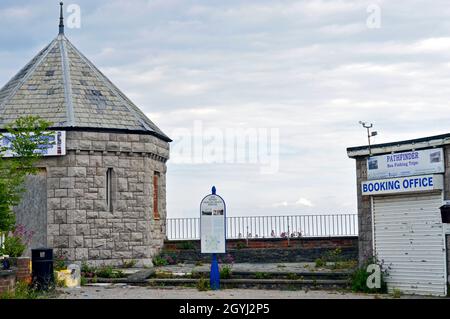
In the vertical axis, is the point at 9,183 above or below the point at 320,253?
above

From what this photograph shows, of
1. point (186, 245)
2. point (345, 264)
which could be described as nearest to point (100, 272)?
point (186, 245)

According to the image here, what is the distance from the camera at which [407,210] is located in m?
21.3

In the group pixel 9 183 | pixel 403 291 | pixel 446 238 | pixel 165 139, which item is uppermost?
pixel 165 139

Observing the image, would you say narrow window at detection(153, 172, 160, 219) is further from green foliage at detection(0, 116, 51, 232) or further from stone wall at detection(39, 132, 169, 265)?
green foliage at detection(0, 116, 51, 232)

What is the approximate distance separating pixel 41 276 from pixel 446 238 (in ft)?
32.4

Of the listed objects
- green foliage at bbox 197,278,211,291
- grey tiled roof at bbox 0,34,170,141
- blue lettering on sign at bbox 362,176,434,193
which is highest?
grey tiled roof at bbox 0,34,170,141

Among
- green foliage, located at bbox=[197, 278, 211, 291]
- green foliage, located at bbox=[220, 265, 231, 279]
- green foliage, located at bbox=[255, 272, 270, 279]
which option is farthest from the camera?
green foliage, located at bbox=[220, 265, 231, 279]

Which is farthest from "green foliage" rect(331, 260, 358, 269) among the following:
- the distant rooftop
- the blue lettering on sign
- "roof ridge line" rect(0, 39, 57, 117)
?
"roof ridge line" rect(0, 39, 57, 117)

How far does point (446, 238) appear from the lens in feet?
66.2

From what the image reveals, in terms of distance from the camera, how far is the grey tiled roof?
27641 millimetres

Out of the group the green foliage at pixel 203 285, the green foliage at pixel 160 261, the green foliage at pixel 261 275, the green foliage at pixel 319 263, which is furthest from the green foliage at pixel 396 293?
the green foliage at pixel 160 261
